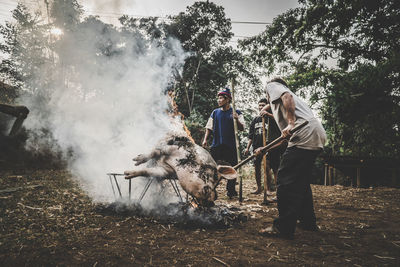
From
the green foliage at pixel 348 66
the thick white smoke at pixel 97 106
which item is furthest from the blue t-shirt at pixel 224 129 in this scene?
the green foliage at pixel 348 66

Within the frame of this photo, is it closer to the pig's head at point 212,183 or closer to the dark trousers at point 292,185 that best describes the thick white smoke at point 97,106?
the pig's head at point 212,183

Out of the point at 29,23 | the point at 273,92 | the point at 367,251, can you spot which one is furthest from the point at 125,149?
the point at 29,23

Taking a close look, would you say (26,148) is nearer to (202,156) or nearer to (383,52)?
(202,156)

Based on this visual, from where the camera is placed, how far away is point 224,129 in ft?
15.8

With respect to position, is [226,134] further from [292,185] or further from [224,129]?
[292,185]

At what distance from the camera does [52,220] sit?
291 cm

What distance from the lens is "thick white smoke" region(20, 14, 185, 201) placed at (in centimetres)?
528

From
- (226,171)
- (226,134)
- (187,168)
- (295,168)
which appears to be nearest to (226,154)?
(226,134)

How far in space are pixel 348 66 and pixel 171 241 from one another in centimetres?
1211

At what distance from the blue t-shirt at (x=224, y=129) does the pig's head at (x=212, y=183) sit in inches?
65.2

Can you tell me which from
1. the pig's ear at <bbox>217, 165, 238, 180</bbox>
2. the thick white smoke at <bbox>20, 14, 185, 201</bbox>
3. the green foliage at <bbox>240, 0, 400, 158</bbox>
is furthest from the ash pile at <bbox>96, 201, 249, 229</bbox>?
the green foliage at <bbox>240, 0, 400, 158</bbox>

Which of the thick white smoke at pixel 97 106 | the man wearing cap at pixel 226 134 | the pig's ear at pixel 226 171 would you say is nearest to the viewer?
the pig's ear at pixel 226 171

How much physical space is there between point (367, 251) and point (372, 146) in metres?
9.50

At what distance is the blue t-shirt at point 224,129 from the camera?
4.79m
